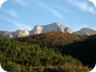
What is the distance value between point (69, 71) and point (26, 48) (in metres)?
18.0

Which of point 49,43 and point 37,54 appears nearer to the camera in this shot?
point 37,54

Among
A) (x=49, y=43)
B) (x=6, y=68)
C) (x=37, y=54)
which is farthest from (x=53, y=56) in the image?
(x=6, y=68)

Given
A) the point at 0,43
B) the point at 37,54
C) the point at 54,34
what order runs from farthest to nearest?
1. the point at 54,34
2. the point at 37,54
3. the point at 0,43

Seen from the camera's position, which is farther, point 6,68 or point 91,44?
point 91,44

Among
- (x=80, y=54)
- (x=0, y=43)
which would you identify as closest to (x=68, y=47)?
(x=80, y=54)

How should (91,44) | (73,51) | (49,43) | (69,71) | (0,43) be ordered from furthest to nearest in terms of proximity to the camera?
1. (49,43)
2. (91,44)
3. (73,51)
4. (0,43)
5. (69,71)

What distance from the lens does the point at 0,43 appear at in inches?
714

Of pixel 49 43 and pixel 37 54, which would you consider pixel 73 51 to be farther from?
pixel 37 54

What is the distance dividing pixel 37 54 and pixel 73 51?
9586mm

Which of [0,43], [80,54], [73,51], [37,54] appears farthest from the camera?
[73,51]

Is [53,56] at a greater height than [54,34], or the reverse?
[54,34]

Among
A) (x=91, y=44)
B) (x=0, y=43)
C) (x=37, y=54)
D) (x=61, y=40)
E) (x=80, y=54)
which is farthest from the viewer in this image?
(x=61, y=40)

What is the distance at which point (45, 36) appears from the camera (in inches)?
1665

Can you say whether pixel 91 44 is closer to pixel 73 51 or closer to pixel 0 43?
pixel 73 51
